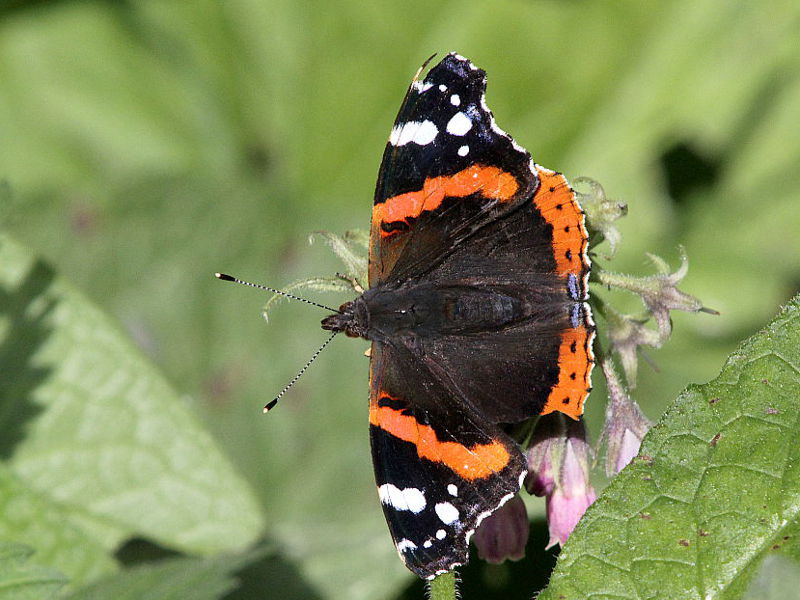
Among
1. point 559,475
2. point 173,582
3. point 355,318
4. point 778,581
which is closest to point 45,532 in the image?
point 173,582

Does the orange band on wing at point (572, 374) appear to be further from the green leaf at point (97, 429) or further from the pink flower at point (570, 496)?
the green leaf at point (97, 429)

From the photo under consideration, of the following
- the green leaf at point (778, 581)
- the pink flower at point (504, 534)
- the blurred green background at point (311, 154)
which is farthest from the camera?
the blurred green background at point (311, 154)

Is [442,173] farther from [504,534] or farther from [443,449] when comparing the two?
[504,534]

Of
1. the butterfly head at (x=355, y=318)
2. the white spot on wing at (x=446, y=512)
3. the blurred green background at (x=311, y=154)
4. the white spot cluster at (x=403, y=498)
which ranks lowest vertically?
the white spot on wing at (x=446, y=512)

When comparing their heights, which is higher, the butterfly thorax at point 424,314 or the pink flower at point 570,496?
the butterfly thorax at point 424,314

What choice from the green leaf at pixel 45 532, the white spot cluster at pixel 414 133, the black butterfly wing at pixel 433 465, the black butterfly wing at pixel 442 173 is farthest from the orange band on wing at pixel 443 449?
the green leaf at pixel 45 532

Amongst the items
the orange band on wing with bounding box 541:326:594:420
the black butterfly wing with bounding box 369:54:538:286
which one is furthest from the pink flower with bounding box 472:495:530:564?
the black butterfly wing with bounding box 369:54:538:286

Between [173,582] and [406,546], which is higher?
[173,582]

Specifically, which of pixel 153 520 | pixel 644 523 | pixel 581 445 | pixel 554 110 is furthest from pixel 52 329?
pixel 554 110
